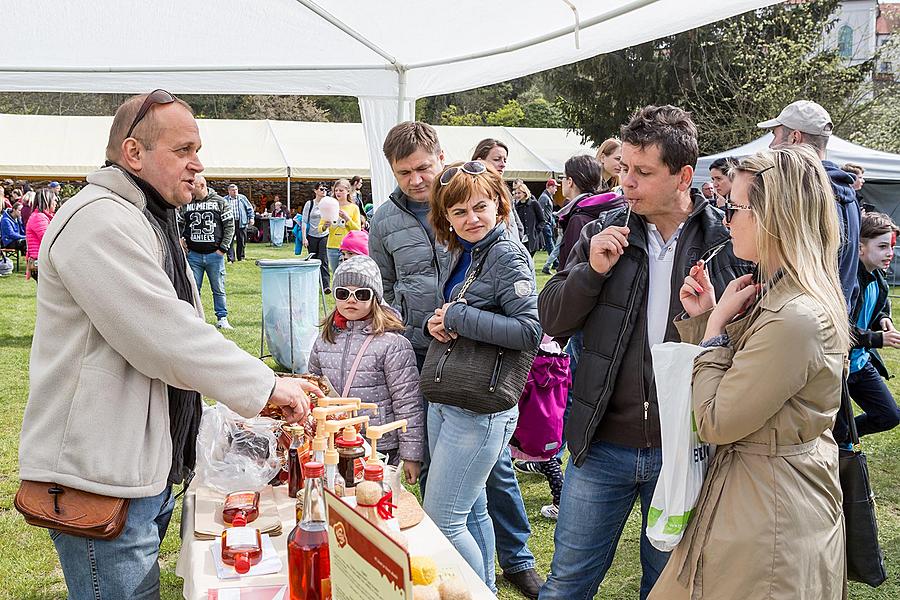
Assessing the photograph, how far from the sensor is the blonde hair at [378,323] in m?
3.12

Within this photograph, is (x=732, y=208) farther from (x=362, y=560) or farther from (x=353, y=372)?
(x=353, y=372)

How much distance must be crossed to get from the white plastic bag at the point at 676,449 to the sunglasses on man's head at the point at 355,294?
1.34 meters

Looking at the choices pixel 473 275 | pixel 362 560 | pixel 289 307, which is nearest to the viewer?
pixel 362 560

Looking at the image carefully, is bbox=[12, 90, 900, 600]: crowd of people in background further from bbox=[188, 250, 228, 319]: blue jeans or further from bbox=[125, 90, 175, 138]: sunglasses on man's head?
bbox=[188, 250, 228, 319]: blue jeans

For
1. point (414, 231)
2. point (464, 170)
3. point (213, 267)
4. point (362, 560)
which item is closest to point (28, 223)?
point (213, 267)

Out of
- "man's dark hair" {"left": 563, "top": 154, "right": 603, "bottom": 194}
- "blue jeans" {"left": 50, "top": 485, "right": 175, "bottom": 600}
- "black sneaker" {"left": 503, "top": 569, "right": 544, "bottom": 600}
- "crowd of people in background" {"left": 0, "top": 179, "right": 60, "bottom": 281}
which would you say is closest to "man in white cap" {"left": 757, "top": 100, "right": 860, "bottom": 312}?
"man's dark hair" {"left": 563, "top": 154, "right": 603, "bottom": 194}

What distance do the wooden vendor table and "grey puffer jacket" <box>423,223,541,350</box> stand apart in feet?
2.36

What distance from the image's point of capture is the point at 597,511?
8.02 feet

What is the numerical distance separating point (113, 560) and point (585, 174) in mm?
3632

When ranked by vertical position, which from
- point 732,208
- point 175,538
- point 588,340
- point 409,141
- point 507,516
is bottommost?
point 175,538

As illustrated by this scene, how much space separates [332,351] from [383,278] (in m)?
0.50

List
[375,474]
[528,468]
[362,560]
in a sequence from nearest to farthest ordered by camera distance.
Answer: [362,560] → [375,474] → [528,468]

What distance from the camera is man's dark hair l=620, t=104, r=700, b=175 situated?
2287mm

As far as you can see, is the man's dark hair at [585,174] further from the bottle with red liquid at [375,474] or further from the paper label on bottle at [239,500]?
the bottle with red liquid at [375,474]
